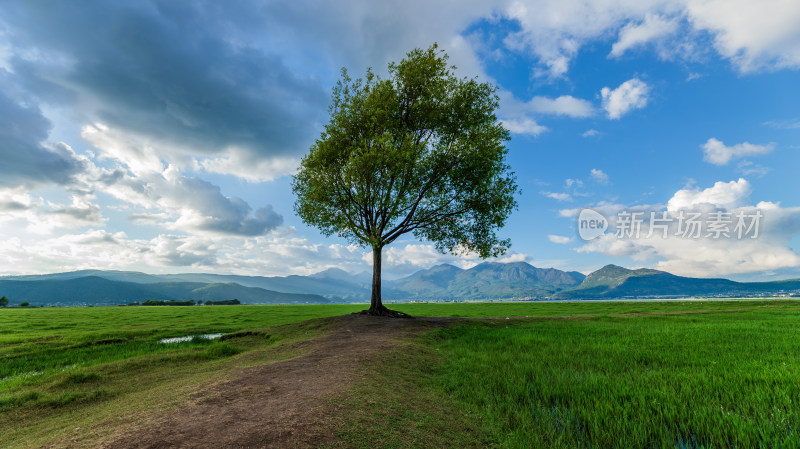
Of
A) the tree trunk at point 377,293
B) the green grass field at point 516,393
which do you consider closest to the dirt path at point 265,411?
the green grass field at point 516,393

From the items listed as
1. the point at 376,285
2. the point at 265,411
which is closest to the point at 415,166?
the point at 376,285

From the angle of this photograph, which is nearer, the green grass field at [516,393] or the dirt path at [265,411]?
the dirt path at [265,411]

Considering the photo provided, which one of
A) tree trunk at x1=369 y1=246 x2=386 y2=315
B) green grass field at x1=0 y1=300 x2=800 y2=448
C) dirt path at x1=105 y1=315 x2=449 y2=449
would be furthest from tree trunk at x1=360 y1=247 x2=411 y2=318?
dirt path at x1=105 y1=315 x2=449 y2=449

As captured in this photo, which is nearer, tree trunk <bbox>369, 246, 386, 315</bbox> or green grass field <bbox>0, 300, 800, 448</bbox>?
green grass field <bbox>0, 300, 800, 448</bbox>

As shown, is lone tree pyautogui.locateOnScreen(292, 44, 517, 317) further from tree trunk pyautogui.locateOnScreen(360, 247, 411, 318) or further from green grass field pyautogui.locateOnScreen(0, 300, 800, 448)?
green grass field pyautogui.locateOnScreen(0, 300, 800, 448)

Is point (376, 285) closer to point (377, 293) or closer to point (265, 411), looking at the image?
point (377, 293)

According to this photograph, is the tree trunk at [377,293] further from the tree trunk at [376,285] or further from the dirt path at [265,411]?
the dirt path at [265,411]

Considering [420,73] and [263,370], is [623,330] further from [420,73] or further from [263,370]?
[420,73]

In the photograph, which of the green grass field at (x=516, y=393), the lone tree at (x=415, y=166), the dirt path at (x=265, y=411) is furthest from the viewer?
the lone tree at (x=415, y=166)

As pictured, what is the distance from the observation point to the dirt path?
4574mm

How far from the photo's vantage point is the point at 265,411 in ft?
18.9

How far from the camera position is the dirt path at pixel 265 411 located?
4574 mm

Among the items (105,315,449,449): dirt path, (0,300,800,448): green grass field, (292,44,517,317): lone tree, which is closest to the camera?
(105,315,449,449): dirt path

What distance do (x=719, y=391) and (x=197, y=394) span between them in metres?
12.1
